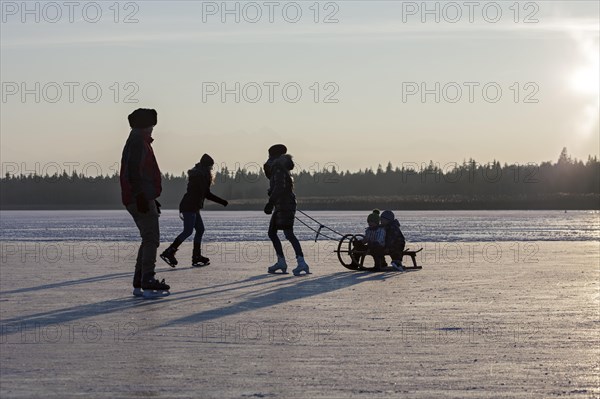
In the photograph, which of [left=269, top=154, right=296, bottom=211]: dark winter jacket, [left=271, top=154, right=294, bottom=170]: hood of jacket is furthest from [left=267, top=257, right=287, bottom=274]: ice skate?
[left=271, top=154, right=294, bottom=170]: hood of jacket

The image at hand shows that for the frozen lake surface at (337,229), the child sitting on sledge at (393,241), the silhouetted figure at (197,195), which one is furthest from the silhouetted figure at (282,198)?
the frozen lake surface at (337,229)

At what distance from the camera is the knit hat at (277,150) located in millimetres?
16625

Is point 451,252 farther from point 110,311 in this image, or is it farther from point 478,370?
point 478,370

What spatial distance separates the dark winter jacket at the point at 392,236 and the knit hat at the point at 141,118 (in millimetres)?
5973

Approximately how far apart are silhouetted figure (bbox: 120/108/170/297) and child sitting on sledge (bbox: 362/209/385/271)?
17.7 ft

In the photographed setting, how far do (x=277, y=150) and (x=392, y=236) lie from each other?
2.44 m

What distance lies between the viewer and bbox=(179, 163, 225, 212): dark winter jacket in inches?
735

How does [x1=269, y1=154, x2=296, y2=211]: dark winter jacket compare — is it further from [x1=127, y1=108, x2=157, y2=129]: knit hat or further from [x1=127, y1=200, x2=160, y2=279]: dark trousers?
[x1=127, y1=108, x2=157, y2=129]: knit hat

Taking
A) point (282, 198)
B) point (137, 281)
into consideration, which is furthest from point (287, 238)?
point (137, 281)

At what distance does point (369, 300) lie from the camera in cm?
1202

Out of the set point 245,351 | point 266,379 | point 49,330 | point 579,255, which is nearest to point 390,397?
point 266,379

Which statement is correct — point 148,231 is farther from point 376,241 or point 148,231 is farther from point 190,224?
point 190,224

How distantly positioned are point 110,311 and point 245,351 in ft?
10.4

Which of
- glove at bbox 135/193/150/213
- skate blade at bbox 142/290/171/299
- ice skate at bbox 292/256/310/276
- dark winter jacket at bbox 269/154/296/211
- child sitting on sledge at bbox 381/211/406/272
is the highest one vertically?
dark winter jacket at bbox 269/154/296/211
